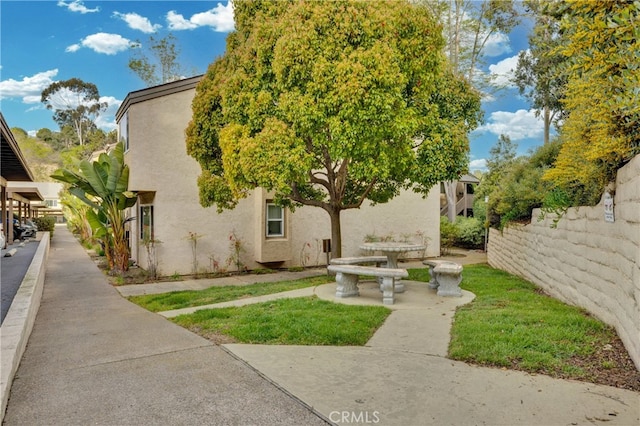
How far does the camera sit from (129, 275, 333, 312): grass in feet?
28.4

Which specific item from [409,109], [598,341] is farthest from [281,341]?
[409,109]

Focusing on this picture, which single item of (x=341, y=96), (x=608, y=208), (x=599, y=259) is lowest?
(x=599, y=259)

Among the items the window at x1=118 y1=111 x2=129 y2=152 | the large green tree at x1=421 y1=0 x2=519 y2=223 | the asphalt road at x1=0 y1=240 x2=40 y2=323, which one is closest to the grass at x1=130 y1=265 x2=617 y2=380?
the asphalt road at x1=0 y1=240 x2=40 y2=323

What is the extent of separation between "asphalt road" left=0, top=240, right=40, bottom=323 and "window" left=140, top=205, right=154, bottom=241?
319 cm

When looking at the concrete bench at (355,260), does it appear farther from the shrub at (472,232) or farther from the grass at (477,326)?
the shrub at (472,232)

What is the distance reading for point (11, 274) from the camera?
1044cm

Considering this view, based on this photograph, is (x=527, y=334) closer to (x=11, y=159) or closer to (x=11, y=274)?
(x=11, y=274)

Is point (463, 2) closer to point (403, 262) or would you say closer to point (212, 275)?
point (403, 262)

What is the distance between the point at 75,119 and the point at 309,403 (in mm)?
72105

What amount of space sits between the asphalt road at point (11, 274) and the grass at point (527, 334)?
6.32 m

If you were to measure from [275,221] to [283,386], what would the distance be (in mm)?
10633

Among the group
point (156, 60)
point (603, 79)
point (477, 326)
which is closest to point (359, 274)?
point (477, 326)

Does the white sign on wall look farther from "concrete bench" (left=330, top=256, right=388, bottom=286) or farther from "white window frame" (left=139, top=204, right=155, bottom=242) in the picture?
"white window frame" (left=139, top=204, right=155, bottom=242)

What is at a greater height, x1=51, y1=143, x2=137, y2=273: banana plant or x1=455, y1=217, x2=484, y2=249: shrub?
x1=51, y1=143, x2=137, y2=273: banana plant
